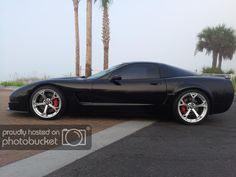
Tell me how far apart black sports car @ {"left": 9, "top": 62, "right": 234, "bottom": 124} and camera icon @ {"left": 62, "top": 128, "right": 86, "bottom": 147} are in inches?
41.7

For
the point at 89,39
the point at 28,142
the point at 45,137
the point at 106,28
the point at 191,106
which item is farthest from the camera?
the point at 106,28

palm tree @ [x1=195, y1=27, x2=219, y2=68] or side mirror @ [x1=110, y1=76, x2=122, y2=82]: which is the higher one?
palm tree @ [x1=195, y1=27, x2=219, y2=68]

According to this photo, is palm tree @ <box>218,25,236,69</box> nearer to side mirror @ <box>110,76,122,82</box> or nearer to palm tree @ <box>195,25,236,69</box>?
palm tree @ <box>195,25,236,69</box>

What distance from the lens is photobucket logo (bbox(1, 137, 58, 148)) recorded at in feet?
15.2

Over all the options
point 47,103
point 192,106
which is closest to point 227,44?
point 192,106

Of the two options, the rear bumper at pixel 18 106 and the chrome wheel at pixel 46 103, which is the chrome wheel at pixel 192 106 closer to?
the chrome wheel at pixel 46 103

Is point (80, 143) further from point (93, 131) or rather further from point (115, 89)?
point (115, 89)

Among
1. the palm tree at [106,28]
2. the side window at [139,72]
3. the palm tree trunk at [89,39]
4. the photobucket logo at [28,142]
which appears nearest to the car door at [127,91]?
the side window at [139,72]

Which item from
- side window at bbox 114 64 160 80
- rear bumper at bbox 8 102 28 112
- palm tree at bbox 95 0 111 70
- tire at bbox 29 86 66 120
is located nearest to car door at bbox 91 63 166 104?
side window at bbox 114 64 160 80

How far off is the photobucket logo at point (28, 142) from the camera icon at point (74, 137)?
16cm

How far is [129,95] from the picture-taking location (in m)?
6.50

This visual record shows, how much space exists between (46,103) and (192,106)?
2.65 m

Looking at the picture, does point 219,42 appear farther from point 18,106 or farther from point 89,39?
point 18,106

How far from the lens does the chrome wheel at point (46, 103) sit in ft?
21.2
